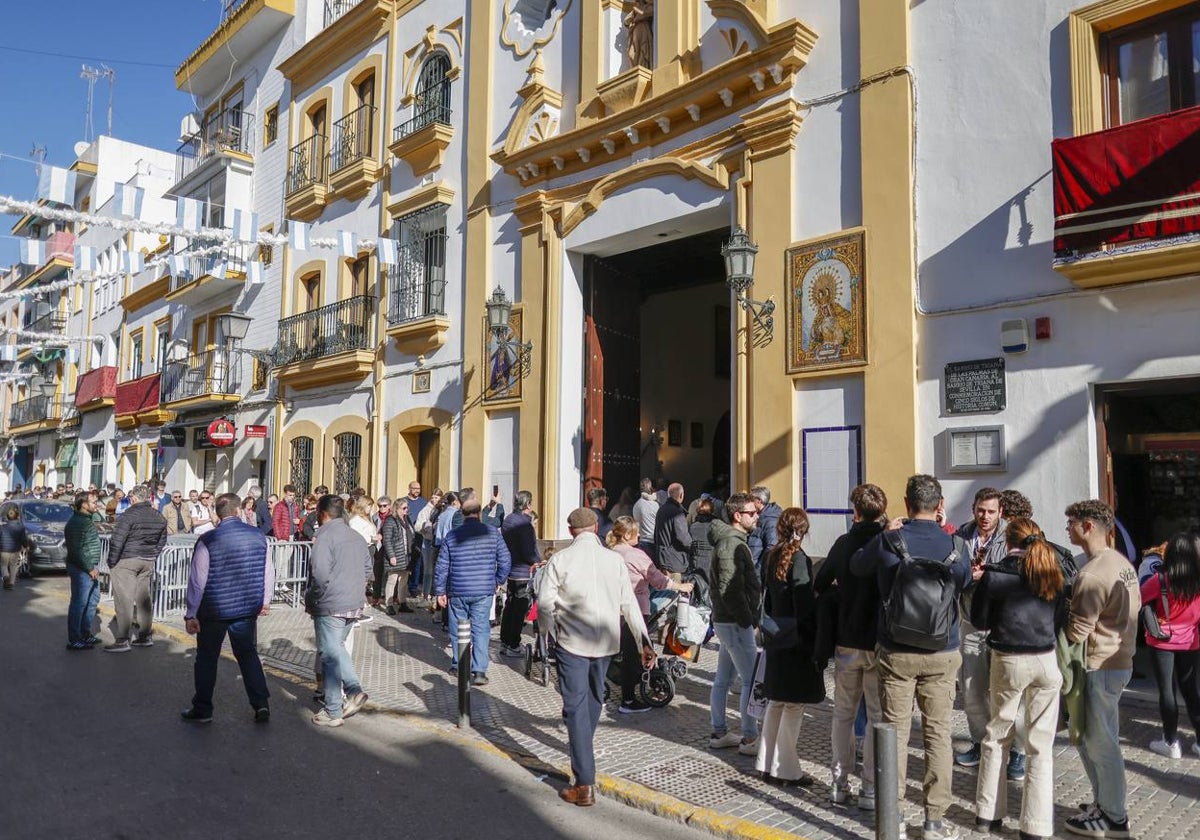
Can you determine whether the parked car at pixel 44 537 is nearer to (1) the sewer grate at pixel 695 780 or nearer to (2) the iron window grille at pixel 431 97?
(2) the iron window grille at pixel 431 97

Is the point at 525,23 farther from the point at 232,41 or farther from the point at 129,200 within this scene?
the point at 232,41

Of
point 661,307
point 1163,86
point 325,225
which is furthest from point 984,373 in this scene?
point 325,225

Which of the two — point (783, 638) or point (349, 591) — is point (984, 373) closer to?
point (783, 638)

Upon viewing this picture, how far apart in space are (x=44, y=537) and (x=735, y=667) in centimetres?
1537

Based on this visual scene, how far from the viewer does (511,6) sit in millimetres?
14836

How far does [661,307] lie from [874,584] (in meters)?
13.6

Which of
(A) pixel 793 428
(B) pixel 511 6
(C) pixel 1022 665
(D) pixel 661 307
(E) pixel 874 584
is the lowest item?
(C) pixel 1022 665

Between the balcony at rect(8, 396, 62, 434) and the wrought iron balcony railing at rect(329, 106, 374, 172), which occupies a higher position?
the wrought iron balcony railing at rect(329, 106, 374, 172)

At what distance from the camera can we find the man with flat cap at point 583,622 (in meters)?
5.39

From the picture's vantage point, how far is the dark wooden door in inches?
533

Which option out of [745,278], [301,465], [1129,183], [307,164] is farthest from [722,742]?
[307,164]

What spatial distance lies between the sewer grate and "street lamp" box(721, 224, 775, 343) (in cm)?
572

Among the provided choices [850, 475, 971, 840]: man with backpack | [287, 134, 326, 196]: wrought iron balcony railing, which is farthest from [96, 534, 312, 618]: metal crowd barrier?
[850, 475, 971, 840]: man with backpack

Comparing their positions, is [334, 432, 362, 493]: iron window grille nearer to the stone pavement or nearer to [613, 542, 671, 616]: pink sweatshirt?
the stone pavement
